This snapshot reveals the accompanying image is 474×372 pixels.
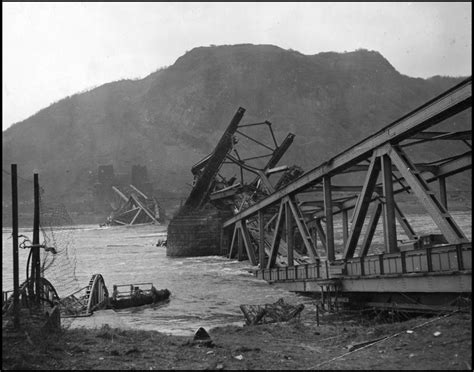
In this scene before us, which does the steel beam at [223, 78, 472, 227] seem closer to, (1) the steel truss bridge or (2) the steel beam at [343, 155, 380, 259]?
(1) the steel truss bridge

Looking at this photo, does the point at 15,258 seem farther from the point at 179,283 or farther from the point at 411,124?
the point at 179,283

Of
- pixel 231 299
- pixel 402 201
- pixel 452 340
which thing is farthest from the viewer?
pixel 402 201

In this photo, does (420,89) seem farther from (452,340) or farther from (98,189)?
(452,340)

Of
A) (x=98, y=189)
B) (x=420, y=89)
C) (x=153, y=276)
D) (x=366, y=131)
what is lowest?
(x=153, y=276)

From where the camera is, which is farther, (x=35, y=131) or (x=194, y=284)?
(x=35, y=131)

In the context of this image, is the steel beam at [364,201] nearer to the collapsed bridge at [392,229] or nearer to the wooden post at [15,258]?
the collapsed bridge at [392,229]

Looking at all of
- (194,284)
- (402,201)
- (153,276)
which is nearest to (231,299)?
(194,284)
